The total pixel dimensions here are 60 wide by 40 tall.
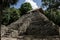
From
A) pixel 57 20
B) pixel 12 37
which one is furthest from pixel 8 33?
pixel 57 20

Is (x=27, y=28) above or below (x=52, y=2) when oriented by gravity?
below

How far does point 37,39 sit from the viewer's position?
1165 centimetres

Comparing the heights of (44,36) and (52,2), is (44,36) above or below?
below

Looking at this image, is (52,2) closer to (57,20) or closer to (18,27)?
(18,27)

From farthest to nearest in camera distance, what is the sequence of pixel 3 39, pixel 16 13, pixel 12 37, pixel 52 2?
pixel 16 13
pixel 52 2
pixel 12 37
pixel 3 39

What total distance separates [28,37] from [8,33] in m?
1.51

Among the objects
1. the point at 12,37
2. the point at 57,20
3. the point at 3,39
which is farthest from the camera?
the point at 57,20

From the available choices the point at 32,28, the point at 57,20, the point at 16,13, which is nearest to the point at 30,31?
the point at 32,28

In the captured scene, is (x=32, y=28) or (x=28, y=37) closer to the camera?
(x=28, y=37)

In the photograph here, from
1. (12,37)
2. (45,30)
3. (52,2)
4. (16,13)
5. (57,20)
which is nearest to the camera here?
(12,37)

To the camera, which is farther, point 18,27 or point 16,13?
point 16,13

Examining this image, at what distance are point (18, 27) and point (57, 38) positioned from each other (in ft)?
12.2

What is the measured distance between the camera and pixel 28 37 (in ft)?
37.7

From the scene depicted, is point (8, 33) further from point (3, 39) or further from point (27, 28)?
point (27, 28)
